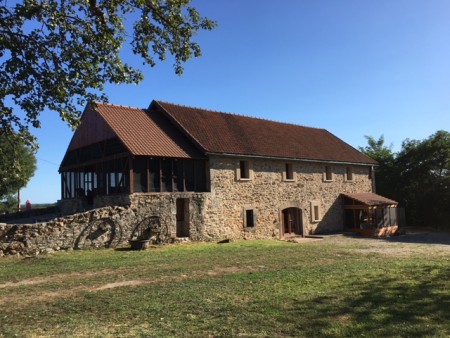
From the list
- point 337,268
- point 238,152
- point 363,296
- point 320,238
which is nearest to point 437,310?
point 363,296

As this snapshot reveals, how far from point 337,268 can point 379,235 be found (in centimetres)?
1749

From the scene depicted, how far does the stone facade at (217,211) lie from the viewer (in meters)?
16.4

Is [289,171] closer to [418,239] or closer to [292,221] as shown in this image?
[292,221]

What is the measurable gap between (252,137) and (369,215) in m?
10.3

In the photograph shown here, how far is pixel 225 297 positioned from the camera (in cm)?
844

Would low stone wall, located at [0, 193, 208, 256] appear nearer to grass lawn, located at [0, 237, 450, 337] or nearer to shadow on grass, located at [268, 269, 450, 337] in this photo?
grass lawn, located at [0, 237, 450, 337]

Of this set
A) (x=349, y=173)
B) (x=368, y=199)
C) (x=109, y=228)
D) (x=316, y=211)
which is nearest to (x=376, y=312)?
(x=109, y=228)

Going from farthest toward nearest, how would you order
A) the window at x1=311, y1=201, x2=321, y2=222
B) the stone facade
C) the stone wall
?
1. the window at x1=311, y1=201, x2=321, y2=222
2. the stone wall
3. the stone facade

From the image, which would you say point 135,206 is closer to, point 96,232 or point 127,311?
point 96,232

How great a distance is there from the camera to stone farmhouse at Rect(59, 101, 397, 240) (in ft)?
65.9

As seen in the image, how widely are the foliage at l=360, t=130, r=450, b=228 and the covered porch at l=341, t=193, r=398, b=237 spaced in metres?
7.03

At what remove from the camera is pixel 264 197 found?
24.4 metres

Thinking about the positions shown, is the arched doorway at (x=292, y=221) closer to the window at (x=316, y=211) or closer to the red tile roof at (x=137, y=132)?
the window at (x=316, y=211)

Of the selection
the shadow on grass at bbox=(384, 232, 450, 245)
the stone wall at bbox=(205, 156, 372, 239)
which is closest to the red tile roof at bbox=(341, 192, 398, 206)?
the stone wall at bbox=(205, 156, 372, 239)
